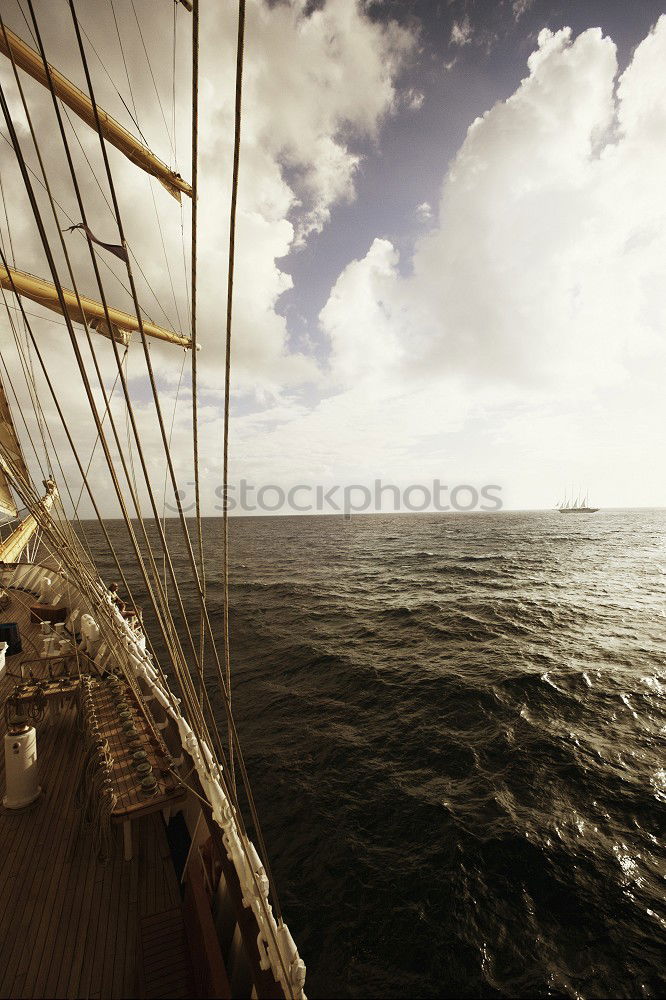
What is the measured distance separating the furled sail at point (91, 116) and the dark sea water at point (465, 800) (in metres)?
14.3

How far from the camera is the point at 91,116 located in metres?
12.1

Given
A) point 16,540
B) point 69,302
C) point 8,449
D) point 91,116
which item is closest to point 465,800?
point 69,302

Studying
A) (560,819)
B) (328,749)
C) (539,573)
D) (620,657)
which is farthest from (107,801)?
(539,573)

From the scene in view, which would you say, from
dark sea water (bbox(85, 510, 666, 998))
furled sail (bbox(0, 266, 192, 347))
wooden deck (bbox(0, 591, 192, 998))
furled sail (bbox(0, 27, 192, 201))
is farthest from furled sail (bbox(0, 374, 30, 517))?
wooden deck (bbox(0, 591, 192, 998))

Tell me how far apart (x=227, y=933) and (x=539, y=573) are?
3530 cm

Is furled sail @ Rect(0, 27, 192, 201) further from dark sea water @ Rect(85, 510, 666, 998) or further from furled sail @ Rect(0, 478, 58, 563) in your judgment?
dark sea water @ Rect(85, 510, 666, 998)

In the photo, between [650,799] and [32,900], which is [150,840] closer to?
[32,900]

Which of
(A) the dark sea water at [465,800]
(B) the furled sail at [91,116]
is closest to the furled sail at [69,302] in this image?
(B) the furled sail at [91,116]

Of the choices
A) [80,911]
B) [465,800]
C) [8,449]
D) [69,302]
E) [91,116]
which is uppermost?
[91,116]

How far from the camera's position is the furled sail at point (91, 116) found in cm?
1068

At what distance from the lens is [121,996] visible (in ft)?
12.0

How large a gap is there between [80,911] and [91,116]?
1841 cm

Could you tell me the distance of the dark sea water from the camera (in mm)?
5793

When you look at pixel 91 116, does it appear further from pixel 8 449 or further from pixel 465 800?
pixel 465 800
